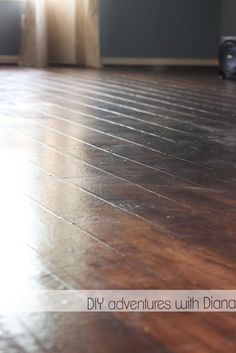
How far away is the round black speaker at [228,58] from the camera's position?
5323 mm

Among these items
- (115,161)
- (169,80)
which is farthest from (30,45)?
(115,161)

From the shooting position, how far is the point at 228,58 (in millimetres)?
5328

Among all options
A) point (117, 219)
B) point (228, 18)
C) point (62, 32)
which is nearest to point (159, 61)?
point (228, 18)

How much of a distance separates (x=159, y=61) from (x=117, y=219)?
512 cm

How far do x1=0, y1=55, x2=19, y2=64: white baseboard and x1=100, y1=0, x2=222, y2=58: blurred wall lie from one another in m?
0.84

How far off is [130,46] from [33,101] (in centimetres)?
290

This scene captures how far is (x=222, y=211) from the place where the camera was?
5.06 feet

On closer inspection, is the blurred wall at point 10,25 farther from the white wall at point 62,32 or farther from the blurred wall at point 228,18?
the blurred wall at point 228,18

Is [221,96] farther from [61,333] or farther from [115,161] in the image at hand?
[61,333]

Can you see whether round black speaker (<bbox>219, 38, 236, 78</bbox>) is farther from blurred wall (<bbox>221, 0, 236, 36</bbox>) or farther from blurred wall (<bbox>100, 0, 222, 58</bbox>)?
blurred wall (<bbox>100, 0, 222, 58</bbox>)

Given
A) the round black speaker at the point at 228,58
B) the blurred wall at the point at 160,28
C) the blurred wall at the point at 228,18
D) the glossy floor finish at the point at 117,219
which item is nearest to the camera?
the glossy floor finish at the point at 117,219

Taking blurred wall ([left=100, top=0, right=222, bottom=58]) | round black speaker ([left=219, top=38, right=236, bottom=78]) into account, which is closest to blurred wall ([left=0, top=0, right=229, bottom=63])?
blurred wall ([left=100, top=0, right=222, bottom=58])

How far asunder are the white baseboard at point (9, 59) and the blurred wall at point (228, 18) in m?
1.95

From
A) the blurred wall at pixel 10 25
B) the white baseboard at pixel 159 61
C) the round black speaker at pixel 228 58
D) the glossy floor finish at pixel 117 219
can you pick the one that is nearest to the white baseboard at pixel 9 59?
the blurred wall at pixel 10 25
